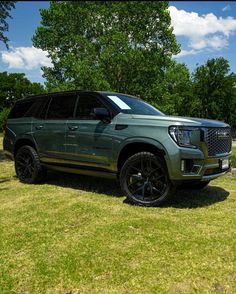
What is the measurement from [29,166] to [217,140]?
4.15 meters

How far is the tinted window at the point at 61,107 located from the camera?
734 centimetres

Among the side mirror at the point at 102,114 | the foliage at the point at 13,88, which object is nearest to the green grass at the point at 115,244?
the side mirror at the point at 102,114

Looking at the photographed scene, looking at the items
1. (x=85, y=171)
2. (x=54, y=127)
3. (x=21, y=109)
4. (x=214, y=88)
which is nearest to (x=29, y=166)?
(x=54, y=127)

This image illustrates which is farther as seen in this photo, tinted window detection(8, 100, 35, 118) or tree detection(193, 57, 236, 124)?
tree detection(193, 57, 236, 124)

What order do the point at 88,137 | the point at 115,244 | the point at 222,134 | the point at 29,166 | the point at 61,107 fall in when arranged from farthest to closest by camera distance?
the point at 29,166
the point at 61,107
the point at 88,137
the point at 222,134
the point at 115,244

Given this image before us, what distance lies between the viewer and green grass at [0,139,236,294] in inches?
139

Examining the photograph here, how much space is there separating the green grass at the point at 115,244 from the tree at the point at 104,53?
22.7m

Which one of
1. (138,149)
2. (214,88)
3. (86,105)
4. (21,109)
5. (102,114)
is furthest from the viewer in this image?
(214,88)

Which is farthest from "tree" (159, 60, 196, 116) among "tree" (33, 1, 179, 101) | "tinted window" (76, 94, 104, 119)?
"tinted window" (76, 94, 104, 119)

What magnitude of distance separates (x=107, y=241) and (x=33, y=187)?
3668mm

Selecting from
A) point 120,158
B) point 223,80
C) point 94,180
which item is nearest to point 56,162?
point 94,180

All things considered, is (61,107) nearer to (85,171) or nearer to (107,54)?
(85,171)

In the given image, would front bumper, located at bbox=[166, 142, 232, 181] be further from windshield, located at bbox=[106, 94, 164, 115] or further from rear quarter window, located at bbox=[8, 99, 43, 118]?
rear quarter window, located at bbox=[8, 99, 43, 118]

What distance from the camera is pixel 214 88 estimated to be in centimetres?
5147
